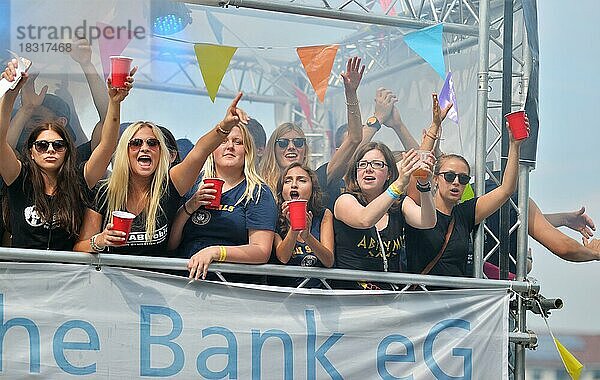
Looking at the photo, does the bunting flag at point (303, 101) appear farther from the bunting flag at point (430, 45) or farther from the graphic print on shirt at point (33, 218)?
the graphic print on shirt at point (33, 218)

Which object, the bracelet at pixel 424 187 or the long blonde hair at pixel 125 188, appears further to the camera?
the bracelet at pixel 424 187

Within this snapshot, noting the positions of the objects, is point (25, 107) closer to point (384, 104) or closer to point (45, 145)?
point (45, 145)

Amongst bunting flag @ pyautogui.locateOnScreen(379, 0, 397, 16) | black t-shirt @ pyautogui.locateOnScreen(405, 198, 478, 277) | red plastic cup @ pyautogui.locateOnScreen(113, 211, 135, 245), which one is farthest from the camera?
bunting flag @ pyautogui.locateOnScreen(379, 0, 397, 16)

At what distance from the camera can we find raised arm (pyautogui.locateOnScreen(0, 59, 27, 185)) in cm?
484

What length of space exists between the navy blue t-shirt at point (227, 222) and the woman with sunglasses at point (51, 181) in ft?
1.67

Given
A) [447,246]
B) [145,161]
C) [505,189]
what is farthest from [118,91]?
[505,189]

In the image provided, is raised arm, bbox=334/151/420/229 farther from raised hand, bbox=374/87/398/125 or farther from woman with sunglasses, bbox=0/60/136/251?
woman with sunglasses, bbox=0/60/136/251

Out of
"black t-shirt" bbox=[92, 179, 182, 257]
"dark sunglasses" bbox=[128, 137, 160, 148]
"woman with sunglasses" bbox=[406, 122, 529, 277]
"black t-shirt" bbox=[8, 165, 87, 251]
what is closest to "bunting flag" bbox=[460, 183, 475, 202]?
"woman with sunglasses" bbox=[406, 122, 529, 277]

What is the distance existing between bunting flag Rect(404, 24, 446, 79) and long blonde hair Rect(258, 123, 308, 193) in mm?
845

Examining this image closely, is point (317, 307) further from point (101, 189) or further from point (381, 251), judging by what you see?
point (101, 189)

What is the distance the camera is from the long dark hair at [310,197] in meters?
5.42

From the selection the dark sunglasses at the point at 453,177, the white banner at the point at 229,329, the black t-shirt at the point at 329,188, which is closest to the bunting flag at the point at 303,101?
the black t-shirt at the point at 329,188

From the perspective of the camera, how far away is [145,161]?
16.8 feet

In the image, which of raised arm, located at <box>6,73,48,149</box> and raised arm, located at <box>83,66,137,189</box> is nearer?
raised arm, located at <box>83,66,137,189</box>
